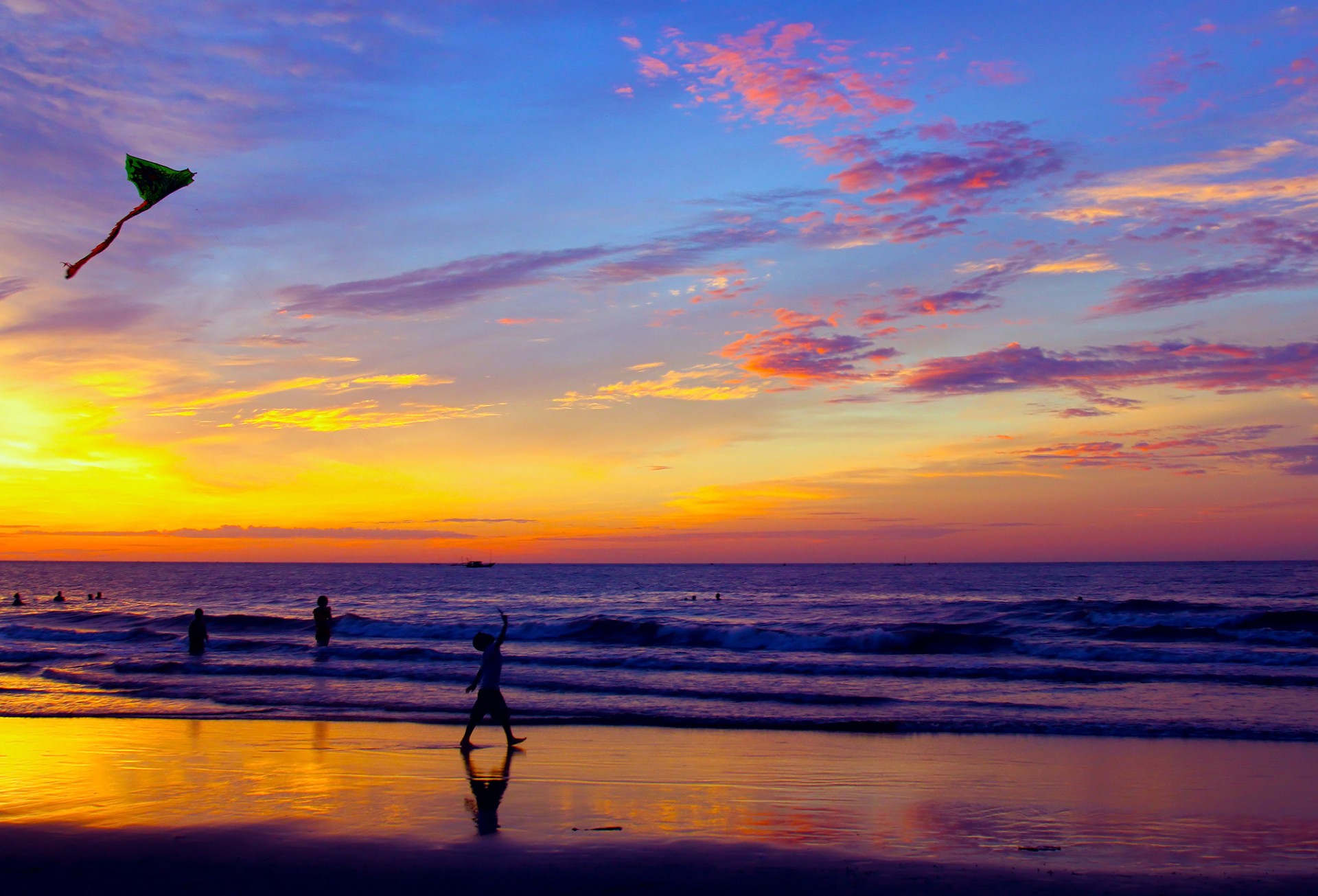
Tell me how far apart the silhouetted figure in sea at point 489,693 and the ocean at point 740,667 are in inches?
92.7

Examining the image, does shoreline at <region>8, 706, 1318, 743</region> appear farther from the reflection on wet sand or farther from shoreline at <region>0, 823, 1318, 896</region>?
shoreline at <region>0, 823, 1318, 896</region>

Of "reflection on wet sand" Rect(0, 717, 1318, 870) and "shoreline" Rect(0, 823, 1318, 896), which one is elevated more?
"shoreline" Rect(0, 823, 1318, 896)

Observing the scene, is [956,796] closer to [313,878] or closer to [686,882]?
[686,882]

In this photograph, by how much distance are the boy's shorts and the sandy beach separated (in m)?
0.50

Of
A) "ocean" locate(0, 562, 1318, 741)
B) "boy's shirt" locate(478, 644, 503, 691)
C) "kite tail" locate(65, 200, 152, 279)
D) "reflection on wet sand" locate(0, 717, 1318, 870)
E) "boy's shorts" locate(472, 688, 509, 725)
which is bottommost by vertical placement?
"ocean" locate(0, 562, 1318, 741)

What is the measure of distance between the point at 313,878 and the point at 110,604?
6364 centimetres

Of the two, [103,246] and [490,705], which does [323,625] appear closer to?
[490,705]

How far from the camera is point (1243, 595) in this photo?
201 ft

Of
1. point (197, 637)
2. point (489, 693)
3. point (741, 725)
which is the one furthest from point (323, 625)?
point (741, 725)

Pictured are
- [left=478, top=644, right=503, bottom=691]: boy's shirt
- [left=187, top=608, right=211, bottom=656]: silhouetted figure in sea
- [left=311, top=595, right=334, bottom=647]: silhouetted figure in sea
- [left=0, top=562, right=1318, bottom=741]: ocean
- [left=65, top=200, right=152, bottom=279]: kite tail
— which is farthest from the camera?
[left=311, top=595, right=334, bottom=647]: silhouetted figure in sea

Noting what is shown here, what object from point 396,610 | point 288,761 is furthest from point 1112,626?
point 396,610

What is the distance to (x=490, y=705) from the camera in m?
13.4

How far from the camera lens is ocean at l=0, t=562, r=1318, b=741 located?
1641 cm

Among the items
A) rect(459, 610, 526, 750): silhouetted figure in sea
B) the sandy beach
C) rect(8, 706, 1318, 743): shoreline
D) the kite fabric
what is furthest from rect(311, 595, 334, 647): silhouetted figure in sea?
the kite fabric
